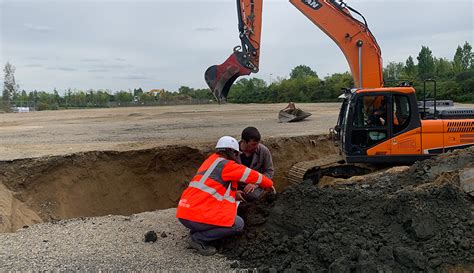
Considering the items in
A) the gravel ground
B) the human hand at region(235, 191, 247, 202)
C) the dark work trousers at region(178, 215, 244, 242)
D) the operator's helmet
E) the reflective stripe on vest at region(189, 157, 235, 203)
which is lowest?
the gravel ground

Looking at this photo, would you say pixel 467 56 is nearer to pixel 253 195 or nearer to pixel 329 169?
pixel 329 169

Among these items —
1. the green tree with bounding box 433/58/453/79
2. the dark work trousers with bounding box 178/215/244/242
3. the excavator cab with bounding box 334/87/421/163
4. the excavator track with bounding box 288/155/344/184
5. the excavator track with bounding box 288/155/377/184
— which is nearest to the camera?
the dark work trousers with bounding box 178/215/244/242

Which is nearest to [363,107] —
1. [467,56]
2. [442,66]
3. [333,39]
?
[333,39]

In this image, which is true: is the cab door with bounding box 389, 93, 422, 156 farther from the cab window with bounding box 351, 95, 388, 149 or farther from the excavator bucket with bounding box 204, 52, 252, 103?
the excavator bucket with bounding box 204, 52, 252, 103

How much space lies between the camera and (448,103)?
9.04 m

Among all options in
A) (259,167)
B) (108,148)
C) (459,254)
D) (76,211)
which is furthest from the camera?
(108,148)

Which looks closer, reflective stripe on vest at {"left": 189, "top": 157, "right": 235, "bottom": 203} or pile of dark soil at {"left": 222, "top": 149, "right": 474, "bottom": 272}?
pile of dark soil at {"left": 222, "top": 149, "right": 474, "bottom": 272}

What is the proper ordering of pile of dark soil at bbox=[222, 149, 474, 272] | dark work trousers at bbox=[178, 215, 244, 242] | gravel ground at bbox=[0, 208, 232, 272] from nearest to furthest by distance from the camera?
pile of dark soil at bbox=[222, 149, 474, 272] < gravel ground at bbox=[0, 208, 232, 272] < dark work trousers at bbox=[178, 215, 244, 242]

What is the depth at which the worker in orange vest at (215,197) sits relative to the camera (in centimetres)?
458

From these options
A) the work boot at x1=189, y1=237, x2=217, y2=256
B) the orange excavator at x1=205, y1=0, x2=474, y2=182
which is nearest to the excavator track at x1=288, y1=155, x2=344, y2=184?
the orange excavator at x1=205, y1=0, x2=474, y2=182

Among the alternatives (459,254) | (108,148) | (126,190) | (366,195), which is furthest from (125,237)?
(108,148)

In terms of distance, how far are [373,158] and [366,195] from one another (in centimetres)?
265

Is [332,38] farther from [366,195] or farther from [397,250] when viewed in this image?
[397,250]

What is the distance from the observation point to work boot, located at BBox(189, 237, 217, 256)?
469 cm
